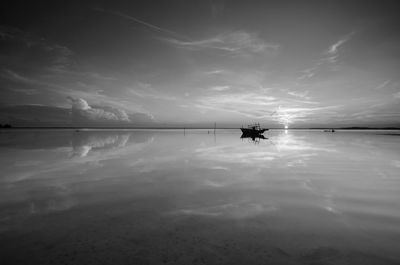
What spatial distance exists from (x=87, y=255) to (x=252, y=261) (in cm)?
413

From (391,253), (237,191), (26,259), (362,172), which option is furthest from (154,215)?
(362,172)

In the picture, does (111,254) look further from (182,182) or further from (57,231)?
(182,182)

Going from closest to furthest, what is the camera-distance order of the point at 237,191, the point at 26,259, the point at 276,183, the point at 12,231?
the point at 26,259
the point at 12,231
the point at 237,191
the point at 276,183

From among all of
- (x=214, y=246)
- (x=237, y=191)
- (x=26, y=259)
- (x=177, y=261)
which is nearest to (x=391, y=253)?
(x=214, y=246)

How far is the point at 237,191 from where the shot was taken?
1179cm

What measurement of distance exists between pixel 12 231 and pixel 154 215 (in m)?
4.35

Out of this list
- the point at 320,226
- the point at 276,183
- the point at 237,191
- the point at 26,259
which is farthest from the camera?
the point at 276,183

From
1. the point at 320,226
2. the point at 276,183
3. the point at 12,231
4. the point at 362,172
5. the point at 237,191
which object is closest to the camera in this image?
the point at 12,231

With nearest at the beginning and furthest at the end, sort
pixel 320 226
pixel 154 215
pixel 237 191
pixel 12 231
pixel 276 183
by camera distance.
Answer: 1. pixel 12 231
2. pixel 320 226
3. pixel 154 215
4. pixel 237 191
5. pixel 276 183

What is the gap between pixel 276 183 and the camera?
13.6 meters

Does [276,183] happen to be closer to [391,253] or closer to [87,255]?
[391,253]

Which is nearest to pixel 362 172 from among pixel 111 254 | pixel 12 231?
pixel 111 254

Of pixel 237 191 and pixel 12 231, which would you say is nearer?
pixel 12 231

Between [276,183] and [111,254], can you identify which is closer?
[111,254]
